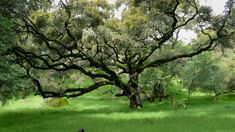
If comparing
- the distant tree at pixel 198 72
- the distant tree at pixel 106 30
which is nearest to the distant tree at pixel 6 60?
the distant tree at pixel 106 30

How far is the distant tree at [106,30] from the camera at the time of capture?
42.2 meters

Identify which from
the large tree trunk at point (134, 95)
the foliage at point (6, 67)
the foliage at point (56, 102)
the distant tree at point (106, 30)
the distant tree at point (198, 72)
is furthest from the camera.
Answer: the distant tree at point (198, 72)

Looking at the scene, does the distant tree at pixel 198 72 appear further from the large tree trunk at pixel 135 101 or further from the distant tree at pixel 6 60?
the distant tree at pixel 6 60

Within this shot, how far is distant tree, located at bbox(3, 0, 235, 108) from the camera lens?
4219cm

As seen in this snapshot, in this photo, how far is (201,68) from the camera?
6125 centimetres

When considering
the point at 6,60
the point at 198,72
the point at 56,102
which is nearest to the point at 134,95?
the point at 56,102

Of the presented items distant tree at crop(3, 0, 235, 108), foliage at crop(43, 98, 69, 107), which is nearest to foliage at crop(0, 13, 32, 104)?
distant tree at crop(3, 0, 235, 108)

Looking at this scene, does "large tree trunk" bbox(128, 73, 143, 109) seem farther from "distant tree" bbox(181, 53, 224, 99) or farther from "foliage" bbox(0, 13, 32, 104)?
"foliage" bbox(0, 13, 32, 104)

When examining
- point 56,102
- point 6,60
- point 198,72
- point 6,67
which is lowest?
point 6,67

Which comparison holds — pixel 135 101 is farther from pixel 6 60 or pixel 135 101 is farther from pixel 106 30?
pixel 6 60

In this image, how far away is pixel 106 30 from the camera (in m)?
42.4

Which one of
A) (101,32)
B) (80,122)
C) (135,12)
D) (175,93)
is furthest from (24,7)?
(175,93)

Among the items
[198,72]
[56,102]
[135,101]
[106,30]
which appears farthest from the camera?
[198,72]

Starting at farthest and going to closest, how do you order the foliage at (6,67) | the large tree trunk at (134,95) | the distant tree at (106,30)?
the large tree trunk at (134,95)
the distant tree at (106,30)
the foliage at (6,67)
